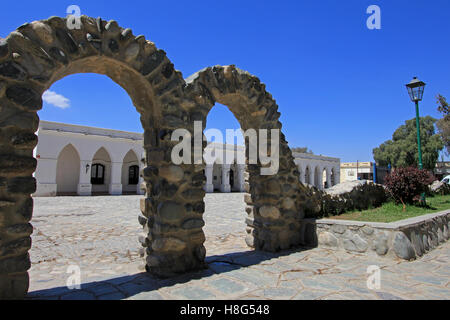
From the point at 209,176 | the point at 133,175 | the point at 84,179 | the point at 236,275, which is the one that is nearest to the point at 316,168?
the point at 209,176

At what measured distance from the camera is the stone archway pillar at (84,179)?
1959cm

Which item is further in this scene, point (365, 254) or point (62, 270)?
point (365, 254)

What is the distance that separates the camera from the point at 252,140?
5469 mm

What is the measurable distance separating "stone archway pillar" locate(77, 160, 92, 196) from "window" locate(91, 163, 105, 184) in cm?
320

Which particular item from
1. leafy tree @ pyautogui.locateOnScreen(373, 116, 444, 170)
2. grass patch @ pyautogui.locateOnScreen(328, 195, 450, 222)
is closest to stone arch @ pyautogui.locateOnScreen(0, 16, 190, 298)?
grass patch @ pyautogui.locateOnScreen(328, 195, 450, 222)

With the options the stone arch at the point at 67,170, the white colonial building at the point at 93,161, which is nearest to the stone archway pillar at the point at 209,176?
the white colonial building at the point at 93,161

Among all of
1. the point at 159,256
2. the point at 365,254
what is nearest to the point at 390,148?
the point at 365,254

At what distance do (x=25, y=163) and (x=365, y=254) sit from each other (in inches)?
196

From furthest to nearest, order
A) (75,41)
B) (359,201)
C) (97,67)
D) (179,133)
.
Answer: (359,201) < (179,133) < (97,67) < (75,41)

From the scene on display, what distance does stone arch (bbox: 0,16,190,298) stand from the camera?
2689mm

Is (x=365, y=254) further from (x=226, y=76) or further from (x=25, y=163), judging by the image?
(x=25, y=163)

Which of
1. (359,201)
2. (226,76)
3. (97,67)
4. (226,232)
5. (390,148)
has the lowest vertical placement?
(226,232)

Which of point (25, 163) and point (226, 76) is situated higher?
point (226, 76)

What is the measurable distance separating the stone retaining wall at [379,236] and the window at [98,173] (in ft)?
69.9
